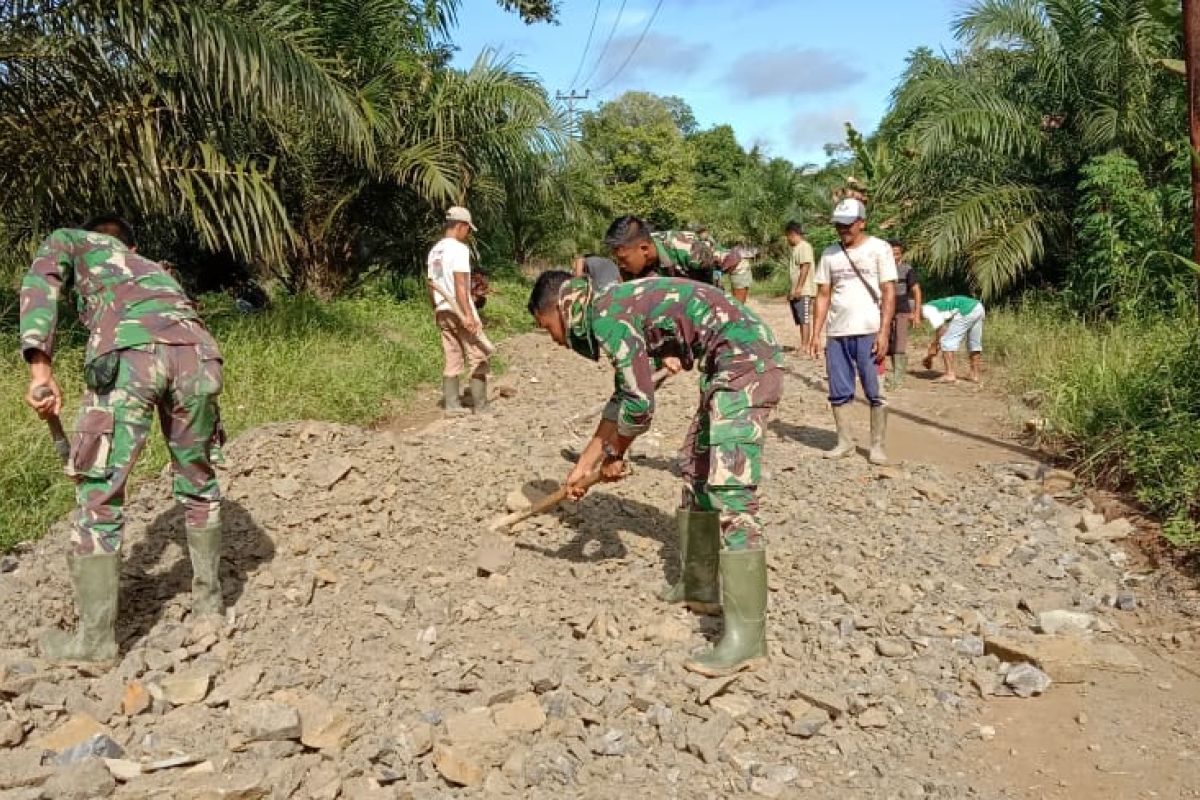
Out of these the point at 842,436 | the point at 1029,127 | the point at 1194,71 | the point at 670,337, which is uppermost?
the point at 1029,127

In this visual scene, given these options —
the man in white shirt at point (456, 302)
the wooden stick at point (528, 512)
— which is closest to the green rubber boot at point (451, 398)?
the man in white shirt at point (456, 302)

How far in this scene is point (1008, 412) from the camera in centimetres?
752

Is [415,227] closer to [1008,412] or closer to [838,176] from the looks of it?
[1008,412]

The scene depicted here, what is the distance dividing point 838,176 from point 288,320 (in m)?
21.2

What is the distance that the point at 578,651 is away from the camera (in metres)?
3.57

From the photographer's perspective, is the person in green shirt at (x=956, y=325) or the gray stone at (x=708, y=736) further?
the person in green shirt at (x=956, y=325)

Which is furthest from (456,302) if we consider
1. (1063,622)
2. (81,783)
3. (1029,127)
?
(1029,127)

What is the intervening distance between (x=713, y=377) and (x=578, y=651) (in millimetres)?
1130

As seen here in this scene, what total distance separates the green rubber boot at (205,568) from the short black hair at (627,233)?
6.14 feet

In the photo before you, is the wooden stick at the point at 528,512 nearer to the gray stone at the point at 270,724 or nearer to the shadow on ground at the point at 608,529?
the shadow on ground at the point at 608,529

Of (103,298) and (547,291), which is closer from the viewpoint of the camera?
(547,291)

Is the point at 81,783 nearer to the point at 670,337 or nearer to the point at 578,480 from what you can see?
the point at 578,480

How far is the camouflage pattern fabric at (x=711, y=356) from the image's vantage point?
10.5 ft

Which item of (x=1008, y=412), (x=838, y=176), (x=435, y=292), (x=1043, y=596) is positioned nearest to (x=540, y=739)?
(x=1043, y=596)
